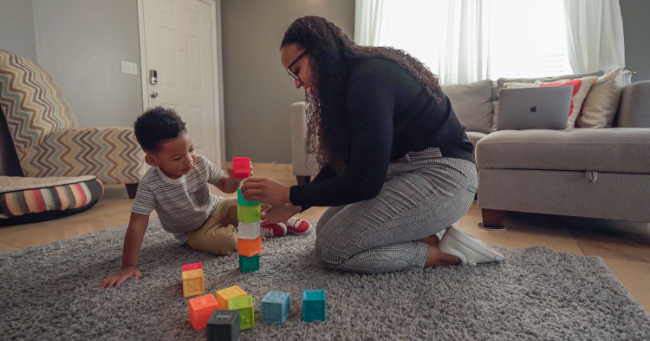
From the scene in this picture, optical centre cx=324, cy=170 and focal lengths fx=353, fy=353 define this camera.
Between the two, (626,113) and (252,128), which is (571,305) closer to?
(626,113)

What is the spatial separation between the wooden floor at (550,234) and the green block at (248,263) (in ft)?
2.93

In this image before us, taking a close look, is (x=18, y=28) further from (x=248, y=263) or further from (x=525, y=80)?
(x=525, y=80)

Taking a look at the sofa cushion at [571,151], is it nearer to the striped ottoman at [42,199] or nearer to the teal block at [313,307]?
the teal block at [313,307]

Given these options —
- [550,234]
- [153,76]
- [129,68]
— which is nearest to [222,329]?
[550,234]

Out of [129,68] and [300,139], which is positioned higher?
[129,68]

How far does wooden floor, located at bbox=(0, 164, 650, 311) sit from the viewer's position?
1.28 meters

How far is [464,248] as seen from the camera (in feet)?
3.84

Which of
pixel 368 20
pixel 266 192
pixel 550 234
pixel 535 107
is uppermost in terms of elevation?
pixel 368 20

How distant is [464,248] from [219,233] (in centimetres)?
88

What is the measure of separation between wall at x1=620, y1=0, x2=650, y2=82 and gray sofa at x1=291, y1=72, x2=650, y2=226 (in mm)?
1504

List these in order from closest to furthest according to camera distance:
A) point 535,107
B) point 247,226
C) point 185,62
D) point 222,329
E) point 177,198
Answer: point 222,329 < point 247,226 < point 177,198 < point 535,107 < point 185,62

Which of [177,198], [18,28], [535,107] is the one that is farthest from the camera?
[18,28]

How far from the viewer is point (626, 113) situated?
221cm

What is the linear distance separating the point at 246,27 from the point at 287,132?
1421 mm
